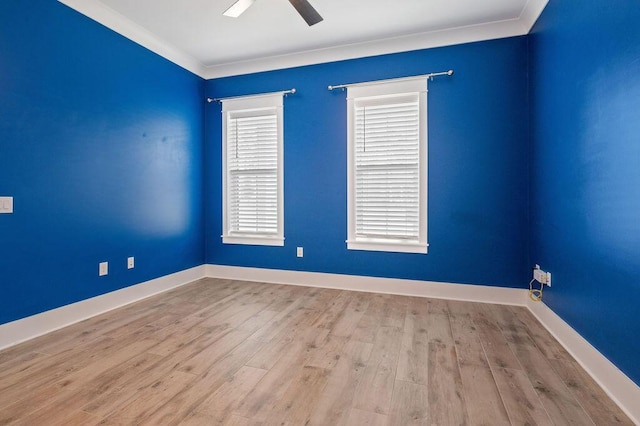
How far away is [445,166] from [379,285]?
1.54 meters

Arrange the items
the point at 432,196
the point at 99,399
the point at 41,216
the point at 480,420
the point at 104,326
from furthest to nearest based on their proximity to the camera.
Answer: the point at 432,196
the point at 104,326
the point at 41,216
the point at 99,399
the point at 480,420

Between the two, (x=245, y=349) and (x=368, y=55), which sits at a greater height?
(x=368, y=55)

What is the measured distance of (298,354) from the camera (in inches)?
86.8

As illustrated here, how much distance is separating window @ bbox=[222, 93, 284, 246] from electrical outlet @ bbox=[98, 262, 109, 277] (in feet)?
4.98

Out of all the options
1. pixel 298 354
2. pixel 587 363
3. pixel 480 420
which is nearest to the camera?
pixel 480 420

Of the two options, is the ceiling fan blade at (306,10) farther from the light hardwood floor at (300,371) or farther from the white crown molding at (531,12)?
the light hardwood floor at (300,371)

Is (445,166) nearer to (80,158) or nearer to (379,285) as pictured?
(379,285)

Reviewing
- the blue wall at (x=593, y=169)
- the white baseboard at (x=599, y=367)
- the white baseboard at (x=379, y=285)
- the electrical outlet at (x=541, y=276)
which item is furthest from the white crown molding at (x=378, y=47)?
the white baseboard at (x=599, y=367)

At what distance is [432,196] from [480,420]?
2353mm

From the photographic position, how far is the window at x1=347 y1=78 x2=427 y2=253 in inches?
139

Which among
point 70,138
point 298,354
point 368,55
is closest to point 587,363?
point 298,354

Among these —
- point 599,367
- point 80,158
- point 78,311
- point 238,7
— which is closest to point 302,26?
point 238,7

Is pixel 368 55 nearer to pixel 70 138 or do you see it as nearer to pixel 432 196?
pixel 432 196

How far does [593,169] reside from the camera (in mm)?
1997
